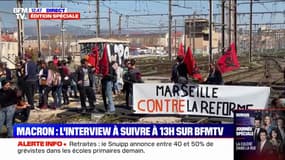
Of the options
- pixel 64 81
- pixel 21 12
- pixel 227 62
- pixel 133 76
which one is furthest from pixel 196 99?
pixel 21 12

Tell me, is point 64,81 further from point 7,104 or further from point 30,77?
point 7,104

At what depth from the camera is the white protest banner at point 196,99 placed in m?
12.3

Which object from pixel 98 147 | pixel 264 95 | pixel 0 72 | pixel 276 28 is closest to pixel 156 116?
pixel 264 95

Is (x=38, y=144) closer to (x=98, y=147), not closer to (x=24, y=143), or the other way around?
(x=24, y=143)

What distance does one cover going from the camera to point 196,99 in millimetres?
13164

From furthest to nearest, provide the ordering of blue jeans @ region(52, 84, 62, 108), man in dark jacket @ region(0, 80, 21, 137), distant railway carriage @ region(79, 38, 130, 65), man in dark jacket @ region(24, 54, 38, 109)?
distant railway carriage @ region(79, 38, 130, 65) < blue jeans @ region(52, 84, 62, 108) < man in dark jacket @ region(24, 54, 38, 109) < man in dark jacket @ region(0, 80, 21, 137)

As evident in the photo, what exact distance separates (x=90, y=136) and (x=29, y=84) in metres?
9.61

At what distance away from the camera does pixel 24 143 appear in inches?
271

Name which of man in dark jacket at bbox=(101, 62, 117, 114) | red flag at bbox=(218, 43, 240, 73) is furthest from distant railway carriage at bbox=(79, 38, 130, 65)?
red flag at bbox=(218, 43, 240, 73)

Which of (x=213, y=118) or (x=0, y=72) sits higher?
(x=0, y=72)

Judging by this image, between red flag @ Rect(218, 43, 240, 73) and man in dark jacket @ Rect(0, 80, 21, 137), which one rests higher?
red flag @ Rect(218, 43, 240, 73)

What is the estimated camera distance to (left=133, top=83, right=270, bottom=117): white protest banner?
40.3 feet

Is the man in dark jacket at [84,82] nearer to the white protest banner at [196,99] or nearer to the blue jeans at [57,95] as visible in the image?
the blue jeans at [57,95]

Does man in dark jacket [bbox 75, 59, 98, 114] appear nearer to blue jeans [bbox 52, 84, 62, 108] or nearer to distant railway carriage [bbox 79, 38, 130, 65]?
blue jeans [bbox 52, 84, 62, 108]
